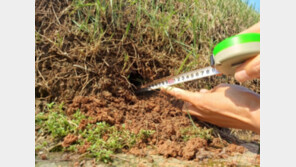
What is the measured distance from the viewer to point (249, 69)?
1.16 metres

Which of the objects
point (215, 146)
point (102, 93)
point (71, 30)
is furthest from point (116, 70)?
point (215, 146)

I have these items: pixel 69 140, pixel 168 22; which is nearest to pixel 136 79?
pixel 168 22

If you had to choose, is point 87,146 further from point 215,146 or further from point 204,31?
point 204,31

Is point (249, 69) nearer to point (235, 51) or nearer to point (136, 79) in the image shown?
point (235, 51)

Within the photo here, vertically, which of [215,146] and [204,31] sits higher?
[204,31]

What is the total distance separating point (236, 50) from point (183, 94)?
927 mm

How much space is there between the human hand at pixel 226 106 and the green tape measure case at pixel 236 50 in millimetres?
492

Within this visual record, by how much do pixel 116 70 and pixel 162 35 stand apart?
0.66 m

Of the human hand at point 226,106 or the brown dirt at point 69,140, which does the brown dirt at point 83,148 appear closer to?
the brown dirt at point 69,140

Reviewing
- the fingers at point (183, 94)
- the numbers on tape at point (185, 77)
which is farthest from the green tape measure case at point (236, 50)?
the fingers at point (183, 94)

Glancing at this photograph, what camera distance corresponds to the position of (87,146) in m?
1.51

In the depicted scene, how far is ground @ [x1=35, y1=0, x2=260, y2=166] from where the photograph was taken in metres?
1.58

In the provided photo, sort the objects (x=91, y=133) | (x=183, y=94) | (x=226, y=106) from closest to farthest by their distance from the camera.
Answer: (x=91, y=133) → (x=226, y=106) → (x=183, y=94)

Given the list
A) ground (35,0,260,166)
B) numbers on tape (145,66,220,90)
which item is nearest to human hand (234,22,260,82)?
numbers on tape (145,66,220,90)
